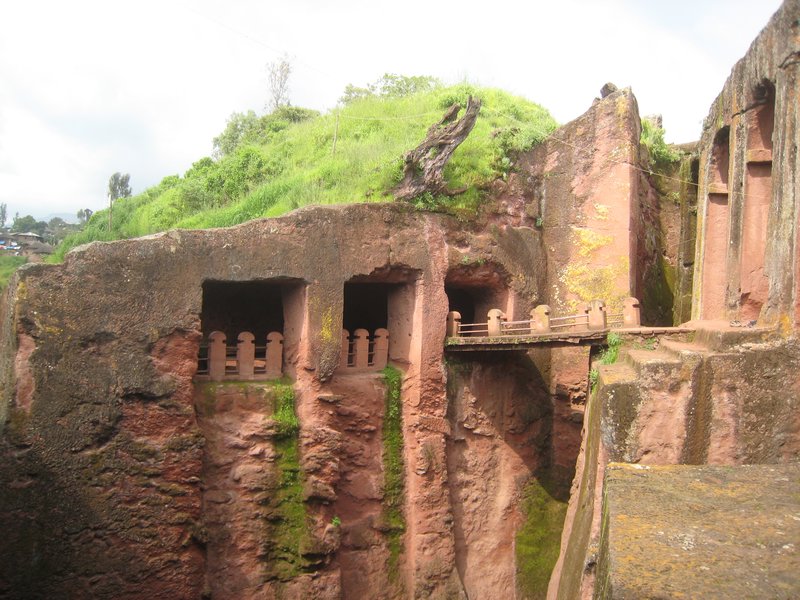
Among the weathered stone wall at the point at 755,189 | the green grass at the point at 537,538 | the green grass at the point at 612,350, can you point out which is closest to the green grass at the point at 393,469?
the green grass at the point at 537,538

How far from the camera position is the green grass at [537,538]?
43.0 feet

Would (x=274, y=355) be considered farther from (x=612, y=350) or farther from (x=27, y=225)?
(x=27, y=225)

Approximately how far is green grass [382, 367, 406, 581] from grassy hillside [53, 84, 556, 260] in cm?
333

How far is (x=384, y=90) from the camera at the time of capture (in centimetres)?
2422

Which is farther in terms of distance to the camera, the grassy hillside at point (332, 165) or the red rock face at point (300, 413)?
the grassy hillside at point (332, 165)

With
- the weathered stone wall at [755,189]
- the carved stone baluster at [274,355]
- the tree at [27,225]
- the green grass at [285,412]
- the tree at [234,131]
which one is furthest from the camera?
the tree at [27,225]

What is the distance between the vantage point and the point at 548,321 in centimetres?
1183

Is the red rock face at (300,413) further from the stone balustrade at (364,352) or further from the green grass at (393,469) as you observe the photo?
the stone balustrade at (364,352)

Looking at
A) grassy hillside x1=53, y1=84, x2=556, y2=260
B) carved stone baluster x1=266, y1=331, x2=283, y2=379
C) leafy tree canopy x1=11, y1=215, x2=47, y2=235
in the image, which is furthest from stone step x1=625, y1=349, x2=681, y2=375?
leafy tree canopy x1=11, y1=215, x2=47, y2=235

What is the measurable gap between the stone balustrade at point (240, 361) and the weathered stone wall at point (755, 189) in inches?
265

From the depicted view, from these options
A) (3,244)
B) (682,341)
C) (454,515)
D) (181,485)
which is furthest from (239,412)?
(3,244)

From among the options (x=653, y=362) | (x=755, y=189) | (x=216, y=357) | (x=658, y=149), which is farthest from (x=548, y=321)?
(x=658, y=149)

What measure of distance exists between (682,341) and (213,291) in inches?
301

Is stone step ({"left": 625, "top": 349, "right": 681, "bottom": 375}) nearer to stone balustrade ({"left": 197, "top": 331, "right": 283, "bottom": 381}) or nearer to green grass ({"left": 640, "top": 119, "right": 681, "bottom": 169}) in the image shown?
stone balustrade ({"left": 197, "top": 331, "right": 283, "bottom": 381})
